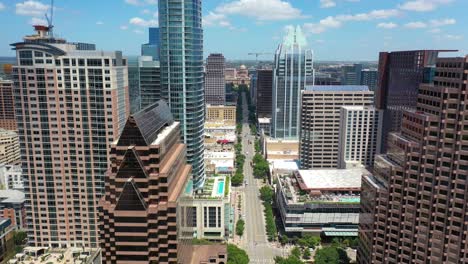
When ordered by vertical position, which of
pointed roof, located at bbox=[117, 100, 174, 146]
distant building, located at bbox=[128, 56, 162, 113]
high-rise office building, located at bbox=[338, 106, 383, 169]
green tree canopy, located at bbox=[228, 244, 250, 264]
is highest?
distant building, located at bbox=[128, 56, 162, 113]

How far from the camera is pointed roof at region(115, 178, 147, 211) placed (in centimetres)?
7912

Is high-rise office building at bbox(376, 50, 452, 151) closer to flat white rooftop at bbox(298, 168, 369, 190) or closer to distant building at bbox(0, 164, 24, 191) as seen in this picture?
flat white rooftop at bbox(298, 168, 369, 190)

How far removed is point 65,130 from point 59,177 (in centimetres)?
1606

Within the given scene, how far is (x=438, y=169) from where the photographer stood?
284 feet

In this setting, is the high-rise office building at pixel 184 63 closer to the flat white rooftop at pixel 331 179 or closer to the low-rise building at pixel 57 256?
the flat white rooftop at pixel 331 179

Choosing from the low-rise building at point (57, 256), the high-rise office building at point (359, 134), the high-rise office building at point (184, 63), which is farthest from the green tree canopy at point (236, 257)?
the high-rise office building at point (359, 134)

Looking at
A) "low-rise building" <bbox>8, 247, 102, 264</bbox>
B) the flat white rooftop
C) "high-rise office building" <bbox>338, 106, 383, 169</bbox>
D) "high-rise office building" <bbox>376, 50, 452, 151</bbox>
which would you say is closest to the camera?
"low-rise building" <bbox>8, 247, 102, 264</bbox>

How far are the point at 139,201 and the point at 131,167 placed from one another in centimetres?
761

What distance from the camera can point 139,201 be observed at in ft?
262

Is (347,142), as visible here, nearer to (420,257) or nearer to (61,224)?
(420,257)

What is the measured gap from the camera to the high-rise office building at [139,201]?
79188 mm

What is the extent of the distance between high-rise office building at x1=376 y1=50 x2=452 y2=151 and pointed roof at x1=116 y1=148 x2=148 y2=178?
14153 centimetres

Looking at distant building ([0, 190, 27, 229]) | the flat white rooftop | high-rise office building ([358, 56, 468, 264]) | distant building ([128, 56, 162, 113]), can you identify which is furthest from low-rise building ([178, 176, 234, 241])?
distant building ([0, 190, 27, 229])

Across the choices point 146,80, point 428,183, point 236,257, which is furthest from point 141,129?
point 146,80
